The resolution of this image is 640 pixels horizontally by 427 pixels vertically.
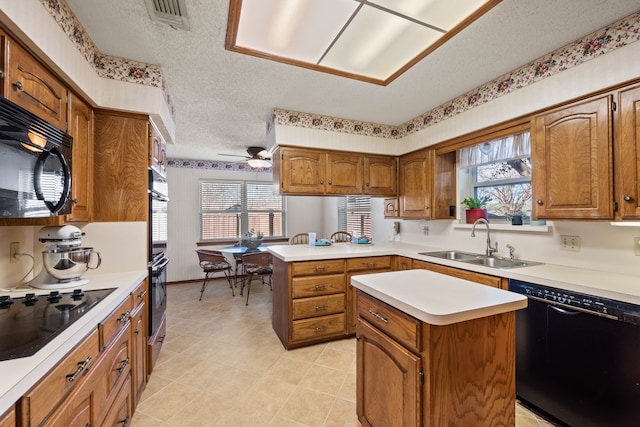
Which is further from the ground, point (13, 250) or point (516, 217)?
point (516, 217)

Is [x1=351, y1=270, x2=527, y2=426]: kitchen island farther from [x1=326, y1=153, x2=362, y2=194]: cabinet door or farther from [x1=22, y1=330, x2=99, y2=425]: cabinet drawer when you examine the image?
[x1=326, y1=153, x2=362, y2=194]: cabinet door

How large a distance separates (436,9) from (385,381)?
6.57 feet

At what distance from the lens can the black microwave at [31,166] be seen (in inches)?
38.4

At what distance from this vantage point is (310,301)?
2.63 metres

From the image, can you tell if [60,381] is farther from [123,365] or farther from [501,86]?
[501,86]

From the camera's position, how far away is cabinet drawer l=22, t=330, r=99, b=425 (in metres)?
0.76

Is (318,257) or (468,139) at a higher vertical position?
(468,139)

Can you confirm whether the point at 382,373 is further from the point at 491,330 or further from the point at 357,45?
the point at 357,45

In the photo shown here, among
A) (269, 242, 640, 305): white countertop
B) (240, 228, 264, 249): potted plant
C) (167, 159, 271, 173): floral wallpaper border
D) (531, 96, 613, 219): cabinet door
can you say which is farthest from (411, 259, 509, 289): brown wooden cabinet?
(167, 159, 271, 173): floral wallpaper border

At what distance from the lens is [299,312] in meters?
2.59

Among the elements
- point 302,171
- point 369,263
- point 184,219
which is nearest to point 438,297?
point 369,263

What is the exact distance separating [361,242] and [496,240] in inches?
58.0

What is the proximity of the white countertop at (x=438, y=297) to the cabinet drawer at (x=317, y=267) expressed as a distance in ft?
3.67

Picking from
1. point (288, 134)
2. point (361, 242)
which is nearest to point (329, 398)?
point (361, 242)
